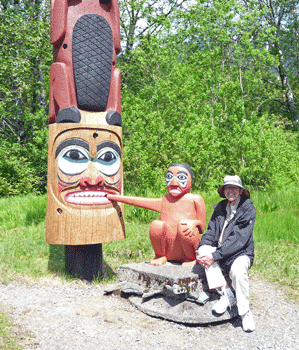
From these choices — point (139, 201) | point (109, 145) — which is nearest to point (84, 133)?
point (109, 145)

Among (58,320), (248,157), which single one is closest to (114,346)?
(58,320)

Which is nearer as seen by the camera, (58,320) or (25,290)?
(58,320)

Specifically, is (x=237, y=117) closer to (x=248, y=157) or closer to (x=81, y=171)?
(x=248, y=157)

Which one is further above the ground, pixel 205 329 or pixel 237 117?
pixel 237 117

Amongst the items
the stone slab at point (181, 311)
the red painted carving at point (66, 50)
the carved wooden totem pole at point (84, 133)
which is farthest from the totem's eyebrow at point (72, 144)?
the stone slab at point (181, 311)

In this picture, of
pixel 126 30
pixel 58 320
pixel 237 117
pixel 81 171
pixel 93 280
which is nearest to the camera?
pixel 58 320

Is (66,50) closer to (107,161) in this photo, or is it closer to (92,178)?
(107,161)

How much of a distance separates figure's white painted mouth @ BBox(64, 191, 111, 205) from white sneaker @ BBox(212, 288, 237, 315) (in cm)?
159

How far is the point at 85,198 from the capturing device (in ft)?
13.5

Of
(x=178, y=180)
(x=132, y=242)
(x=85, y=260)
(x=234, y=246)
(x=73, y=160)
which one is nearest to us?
(x=234, y=246)

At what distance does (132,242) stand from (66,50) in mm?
3124

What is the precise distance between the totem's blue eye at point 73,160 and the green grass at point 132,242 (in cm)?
137

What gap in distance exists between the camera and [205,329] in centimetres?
339

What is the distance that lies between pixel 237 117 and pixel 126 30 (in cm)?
543
